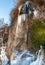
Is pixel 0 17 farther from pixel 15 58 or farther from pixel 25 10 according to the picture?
pixel 15 58

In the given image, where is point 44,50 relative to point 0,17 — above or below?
below

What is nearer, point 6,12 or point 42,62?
point 42,62

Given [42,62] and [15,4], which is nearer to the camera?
[42,62]

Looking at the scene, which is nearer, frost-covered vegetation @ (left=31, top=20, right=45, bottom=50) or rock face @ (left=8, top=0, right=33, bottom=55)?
frost-covered vegetation @ (left=31, top=20, right=45, bottom=50)

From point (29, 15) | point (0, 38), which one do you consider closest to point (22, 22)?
point (29, 15)

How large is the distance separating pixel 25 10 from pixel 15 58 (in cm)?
99

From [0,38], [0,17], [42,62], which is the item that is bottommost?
[42,62]

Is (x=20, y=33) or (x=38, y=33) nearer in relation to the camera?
(x=38, y=33)

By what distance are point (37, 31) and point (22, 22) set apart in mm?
408

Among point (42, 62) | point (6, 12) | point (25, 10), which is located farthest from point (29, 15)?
point (42, 62)

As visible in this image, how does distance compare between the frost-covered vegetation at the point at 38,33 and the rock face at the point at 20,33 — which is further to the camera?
the rock face at the point at 20,33

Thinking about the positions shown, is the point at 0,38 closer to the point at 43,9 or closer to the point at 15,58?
the point at 15,58

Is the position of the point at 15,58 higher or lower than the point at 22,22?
lower

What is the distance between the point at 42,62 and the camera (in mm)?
5629
